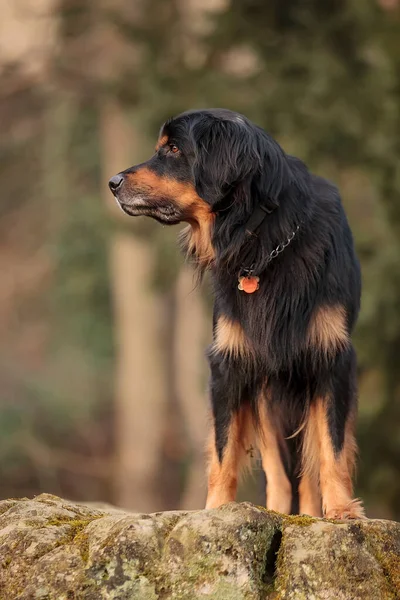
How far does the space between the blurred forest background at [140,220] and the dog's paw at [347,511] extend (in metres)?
1.13

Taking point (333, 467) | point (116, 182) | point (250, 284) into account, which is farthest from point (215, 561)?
point (116, 182)

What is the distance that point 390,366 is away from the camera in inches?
443

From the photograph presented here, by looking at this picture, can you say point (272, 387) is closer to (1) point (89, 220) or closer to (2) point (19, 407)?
(1) point (89, 220)

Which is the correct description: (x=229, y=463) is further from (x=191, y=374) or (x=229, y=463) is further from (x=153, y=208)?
(x=191, y=374)

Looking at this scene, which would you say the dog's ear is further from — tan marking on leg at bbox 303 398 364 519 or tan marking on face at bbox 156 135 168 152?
tan marking on leg at bbox 303 398 364 519

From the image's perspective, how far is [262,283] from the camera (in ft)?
17.0

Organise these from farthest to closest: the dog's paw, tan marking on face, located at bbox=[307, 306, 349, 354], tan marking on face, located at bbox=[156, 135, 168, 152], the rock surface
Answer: tan marking on face, located at bbox=[156, 135, 168, 152] < tan marking on face, located at bbox=[307, 306, 349, 354] < the dog's paw < the rock surface

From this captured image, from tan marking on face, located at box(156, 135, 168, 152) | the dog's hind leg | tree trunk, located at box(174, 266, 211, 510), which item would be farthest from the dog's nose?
tree trunk, located at box(174, 266, 211, 510)

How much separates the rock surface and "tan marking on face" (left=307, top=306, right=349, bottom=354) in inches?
53.8

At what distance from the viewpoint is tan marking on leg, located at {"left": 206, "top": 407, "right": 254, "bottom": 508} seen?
5.23m

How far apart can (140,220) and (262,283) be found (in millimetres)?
9504

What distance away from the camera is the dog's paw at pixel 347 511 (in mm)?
4820

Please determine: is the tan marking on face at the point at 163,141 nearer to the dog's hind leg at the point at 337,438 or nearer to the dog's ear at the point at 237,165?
the dog's ear at the point at 237,165

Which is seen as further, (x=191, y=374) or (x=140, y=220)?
(x=191, y=374)
